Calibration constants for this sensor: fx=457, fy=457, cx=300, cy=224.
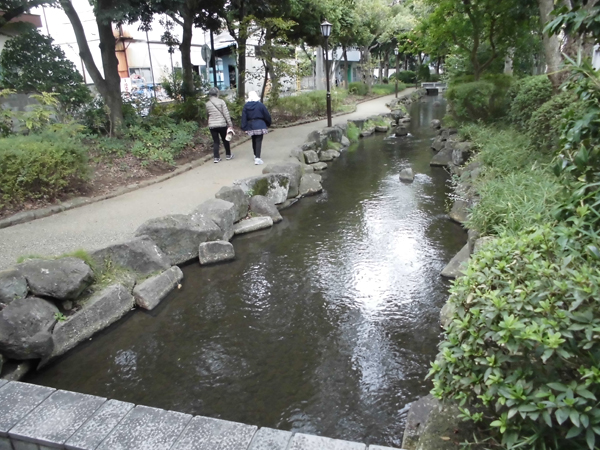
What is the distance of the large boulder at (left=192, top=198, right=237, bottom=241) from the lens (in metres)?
6.98

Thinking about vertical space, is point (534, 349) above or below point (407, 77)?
below

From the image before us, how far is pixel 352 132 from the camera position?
16719 mm

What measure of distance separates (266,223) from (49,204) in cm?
350

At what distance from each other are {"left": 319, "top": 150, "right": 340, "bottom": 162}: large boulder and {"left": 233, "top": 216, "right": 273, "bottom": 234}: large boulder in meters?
5.60

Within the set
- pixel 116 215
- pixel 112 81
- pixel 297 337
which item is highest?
pixel 112 81

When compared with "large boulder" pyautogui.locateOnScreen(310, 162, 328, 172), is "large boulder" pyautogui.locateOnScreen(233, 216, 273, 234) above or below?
below

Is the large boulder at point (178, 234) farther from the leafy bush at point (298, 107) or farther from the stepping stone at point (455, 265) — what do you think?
the leafy bush at point (298, 107)

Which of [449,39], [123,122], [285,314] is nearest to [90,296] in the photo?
[285,314]

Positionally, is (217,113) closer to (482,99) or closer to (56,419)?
(482,99)

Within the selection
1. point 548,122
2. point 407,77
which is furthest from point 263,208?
point 407,77

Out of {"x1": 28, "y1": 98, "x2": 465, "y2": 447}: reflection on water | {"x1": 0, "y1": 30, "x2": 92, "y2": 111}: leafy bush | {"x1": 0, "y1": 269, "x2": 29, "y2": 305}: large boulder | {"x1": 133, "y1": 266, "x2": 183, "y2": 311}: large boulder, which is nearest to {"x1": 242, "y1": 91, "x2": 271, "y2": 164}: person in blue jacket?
{"x1": 28, "y1": 98, "x2": 465, "y2": 447}: reflection on water

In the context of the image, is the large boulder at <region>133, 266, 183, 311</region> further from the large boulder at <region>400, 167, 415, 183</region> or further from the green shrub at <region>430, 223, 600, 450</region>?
the large boulder at <region>400, 167, 415, 183</region>

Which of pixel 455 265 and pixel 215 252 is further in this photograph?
pixel 215 252

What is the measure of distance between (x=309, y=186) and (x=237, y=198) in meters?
2.49
